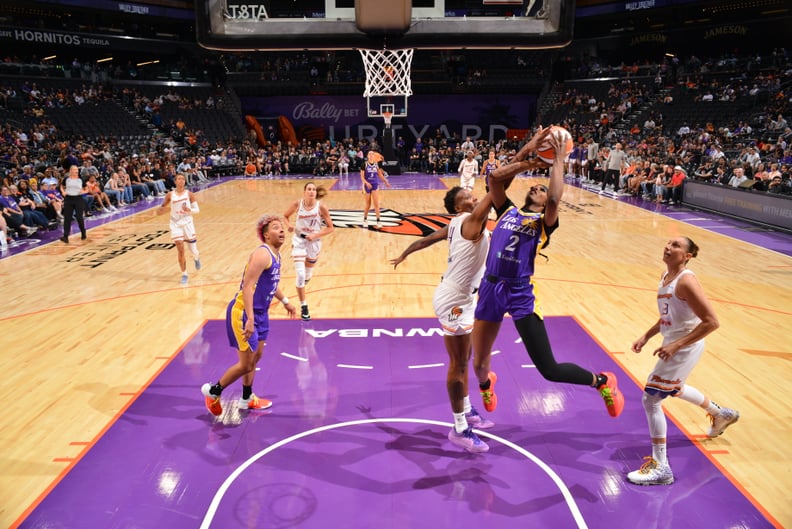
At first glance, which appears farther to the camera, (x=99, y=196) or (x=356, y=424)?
(x=99, y=196)

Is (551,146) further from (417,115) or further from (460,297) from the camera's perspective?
(417,115)

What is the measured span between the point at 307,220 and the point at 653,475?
5.04m

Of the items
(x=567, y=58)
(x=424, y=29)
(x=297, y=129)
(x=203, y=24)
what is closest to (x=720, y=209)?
(x=424, y=29)

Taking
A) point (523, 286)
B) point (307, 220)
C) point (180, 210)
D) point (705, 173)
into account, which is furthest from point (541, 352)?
point (705, 173)

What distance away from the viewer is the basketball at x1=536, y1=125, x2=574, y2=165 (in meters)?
3.60

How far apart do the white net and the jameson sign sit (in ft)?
64.0

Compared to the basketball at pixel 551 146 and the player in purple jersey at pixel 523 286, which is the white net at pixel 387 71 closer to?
the player in purple jersey at pixel 523 286

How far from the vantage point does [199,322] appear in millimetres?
7641

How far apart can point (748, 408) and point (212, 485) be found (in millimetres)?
4623

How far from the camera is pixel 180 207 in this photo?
360 inches

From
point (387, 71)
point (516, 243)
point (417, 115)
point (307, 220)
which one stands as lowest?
point (307, 220)

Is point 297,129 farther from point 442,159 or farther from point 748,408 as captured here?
point 748,408

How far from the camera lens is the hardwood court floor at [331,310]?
15.6 feet

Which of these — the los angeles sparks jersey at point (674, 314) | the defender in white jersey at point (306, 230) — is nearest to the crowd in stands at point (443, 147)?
the defender in white jersey at point (306, 230)
